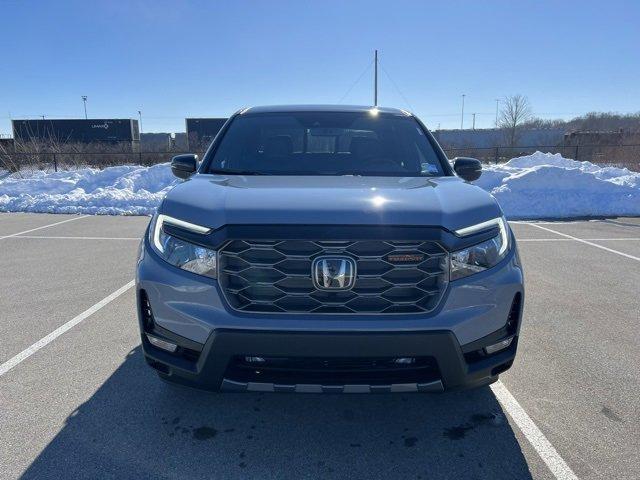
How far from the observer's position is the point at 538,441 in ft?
8.28

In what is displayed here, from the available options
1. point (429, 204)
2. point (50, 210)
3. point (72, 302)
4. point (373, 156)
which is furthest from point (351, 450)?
point (50, 210)

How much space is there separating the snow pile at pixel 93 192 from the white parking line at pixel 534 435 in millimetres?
10145

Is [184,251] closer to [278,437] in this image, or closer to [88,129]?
[278,437]

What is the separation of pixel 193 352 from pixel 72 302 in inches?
124

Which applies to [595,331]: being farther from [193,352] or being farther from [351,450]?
[193,352]

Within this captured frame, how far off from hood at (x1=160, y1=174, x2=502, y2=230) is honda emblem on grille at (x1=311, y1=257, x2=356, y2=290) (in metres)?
0.18

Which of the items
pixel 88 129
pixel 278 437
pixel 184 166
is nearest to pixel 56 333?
pixel 184 166

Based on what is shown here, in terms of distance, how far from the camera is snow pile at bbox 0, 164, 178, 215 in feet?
39.3

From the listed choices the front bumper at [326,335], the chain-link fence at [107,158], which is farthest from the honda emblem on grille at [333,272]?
the chain-link fence at [107,158]

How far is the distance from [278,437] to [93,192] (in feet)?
43.6

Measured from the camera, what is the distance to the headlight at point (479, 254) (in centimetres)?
227

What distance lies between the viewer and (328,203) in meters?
2.36

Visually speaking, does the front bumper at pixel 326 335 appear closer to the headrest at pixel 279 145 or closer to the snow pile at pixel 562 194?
the headrest at pixel 279 145

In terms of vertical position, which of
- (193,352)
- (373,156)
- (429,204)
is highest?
(373,156)
